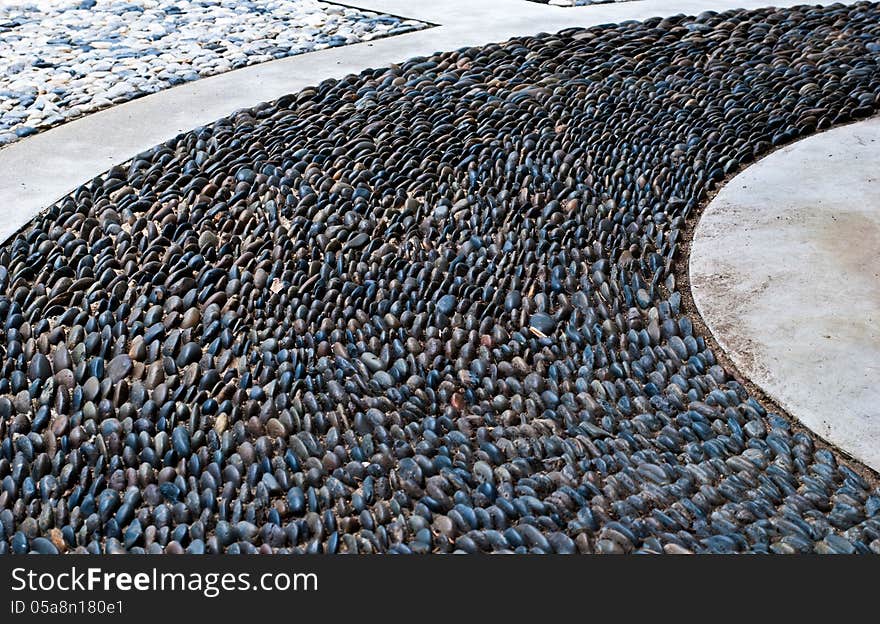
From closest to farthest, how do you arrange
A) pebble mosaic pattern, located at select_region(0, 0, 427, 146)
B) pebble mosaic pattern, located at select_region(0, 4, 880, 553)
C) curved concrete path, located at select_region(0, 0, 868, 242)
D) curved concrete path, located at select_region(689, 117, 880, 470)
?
pebble mosaic pattern, located at select_region(0, 4, 880, 553) → curved concrete path, located at select_region(689, 117, 880, 470) → curved concrete path, located at select_region(0, 0, 868, 242) → pebble mosaic pattern, located at select_region(0, 0, 427, 146)

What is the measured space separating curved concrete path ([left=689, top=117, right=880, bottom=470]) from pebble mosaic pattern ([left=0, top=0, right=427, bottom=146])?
283cm

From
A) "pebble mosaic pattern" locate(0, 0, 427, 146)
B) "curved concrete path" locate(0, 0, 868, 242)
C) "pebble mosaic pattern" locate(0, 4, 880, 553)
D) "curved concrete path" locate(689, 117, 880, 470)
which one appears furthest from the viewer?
"pebble mosaic pattern" locate(0, 0, 427, 146)

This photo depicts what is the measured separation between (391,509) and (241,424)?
1.97 feet

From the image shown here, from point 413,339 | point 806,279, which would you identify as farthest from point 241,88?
point 806,279

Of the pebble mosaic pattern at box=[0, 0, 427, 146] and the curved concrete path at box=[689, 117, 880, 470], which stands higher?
the pebble mosaic pattern at box=[0, 0, 427, 146]

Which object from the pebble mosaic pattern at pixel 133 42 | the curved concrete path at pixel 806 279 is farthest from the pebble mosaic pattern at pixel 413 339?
the pebble mosaic pattern at pixel 133 42

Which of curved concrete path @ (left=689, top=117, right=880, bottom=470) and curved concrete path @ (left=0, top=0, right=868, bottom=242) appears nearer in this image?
curved concrete path @ (left=689, top=117, right=880, bottom=470)

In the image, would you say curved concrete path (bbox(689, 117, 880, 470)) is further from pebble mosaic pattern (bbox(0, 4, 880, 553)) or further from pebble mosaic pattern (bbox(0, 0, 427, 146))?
pebble mosaic pattern (bbox(0, 0, 427, 146))

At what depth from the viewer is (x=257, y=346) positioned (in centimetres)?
335

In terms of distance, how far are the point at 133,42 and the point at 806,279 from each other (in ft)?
14.2

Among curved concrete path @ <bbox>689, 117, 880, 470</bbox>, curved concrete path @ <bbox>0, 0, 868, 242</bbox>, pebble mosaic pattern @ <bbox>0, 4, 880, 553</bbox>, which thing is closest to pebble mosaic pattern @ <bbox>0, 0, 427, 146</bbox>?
curved concrete path @ <bbox>0, 0, 868, 242</bbox>

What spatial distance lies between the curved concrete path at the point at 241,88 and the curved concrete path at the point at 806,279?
2027 millimetres

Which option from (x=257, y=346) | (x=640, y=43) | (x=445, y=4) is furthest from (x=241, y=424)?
(x=445, y=4)

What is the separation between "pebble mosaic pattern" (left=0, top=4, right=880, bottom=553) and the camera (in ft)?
8.73
